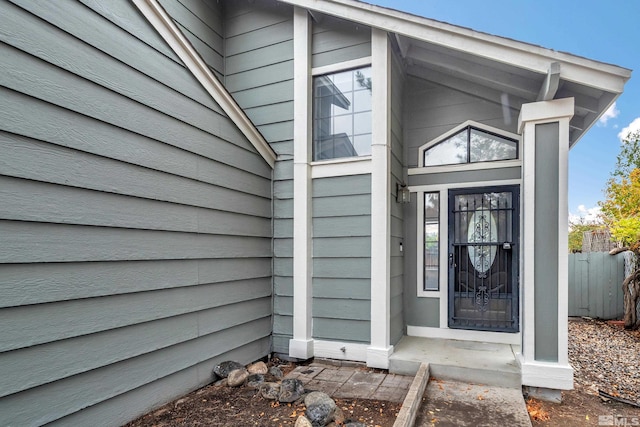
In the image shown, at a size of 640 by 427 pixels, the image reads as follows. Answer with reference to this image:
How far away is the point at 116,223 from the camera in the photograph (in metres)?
2.26

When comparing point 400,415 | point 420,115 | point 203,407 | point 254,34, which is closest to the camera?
point 400,415

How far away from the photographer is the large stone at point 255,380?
2965mm

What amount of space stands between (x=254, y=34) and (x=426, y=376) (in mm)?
4142

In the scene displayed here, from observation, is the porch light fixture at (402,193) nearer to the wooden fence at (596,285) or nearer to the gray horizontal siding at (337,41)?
the gray horizontal siding at (337,41)

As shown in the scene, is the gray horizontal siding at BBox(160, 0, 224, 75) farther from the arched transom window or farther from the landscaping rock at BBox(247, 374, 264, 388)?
the landscaping rock at BBox(247, 374, 264, 388)

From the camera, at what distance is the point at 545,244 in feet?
9.61

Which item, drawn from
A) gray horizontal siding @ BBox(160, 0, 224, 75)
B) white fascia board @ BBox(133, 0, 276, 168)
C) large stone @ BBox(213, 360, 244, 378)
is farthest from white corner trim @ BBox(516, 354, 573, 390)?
gray horizontal siding @ BBox(160, 0, 224, 75)

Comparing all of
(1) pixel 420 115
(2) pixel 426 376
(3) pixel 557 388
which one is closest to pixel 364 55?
(1) pixel 420 115

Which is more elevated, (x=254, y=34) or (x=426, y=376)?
(x=254, y=34)

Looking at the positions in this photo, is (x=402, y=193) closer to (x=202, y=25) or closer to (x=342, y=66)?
(x=342, y=66)

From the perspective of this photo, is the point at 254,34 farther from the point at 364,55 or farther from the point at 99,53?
the point at 99,53

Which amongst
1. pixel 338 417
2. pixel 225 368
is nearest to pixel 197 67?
pixel 225 368

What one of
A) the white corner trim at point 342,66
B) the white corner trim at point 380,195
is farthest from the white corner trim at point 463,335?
the white corner trim at point 342,66

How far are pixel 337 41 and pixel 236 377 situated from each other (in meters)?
3.52
